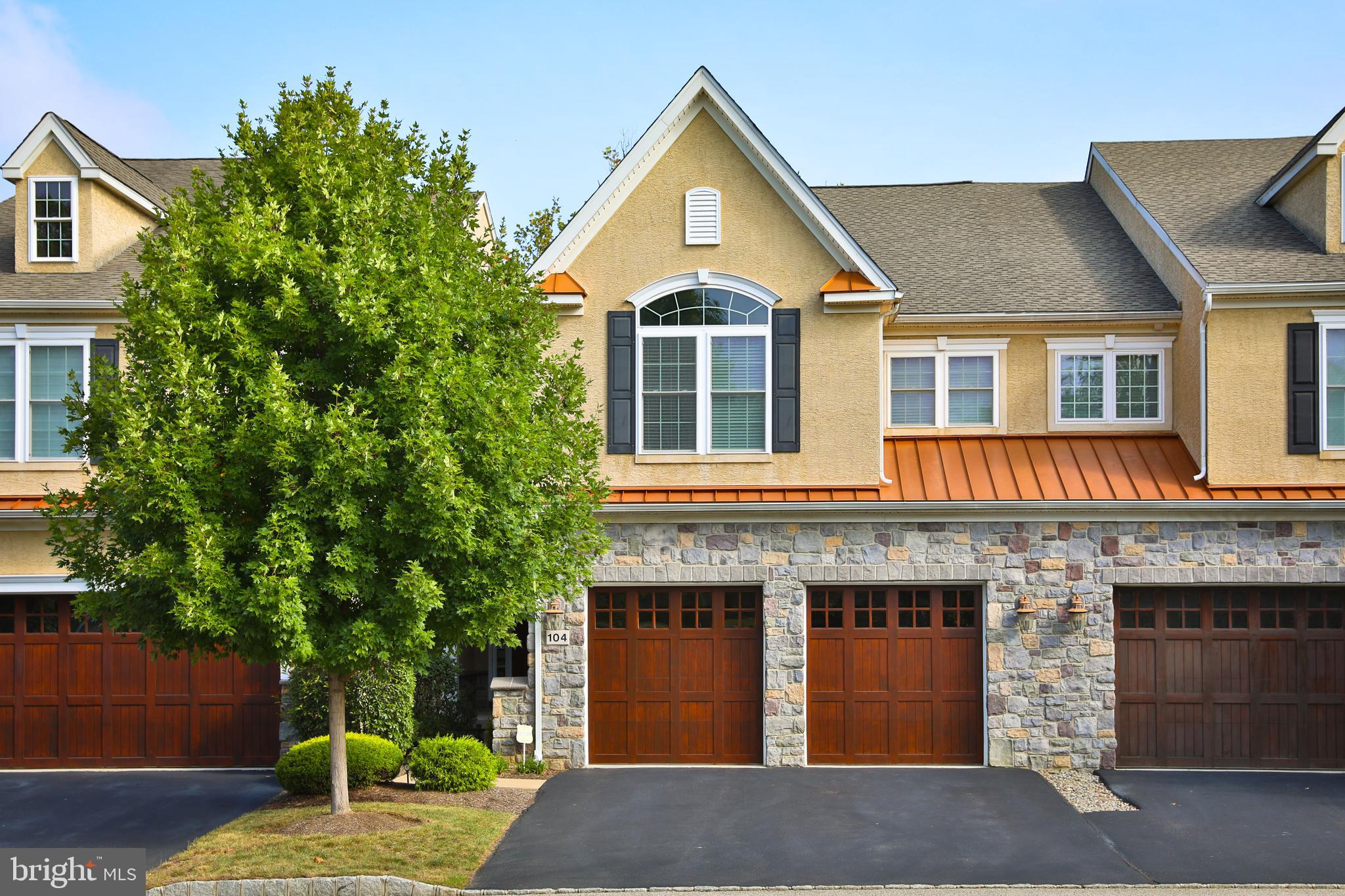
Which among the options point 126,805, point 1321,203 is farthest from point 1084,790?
point 126,805

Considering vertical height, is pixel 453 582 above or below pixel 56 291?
below

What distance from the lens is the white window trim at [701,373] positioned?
1488 centimetres

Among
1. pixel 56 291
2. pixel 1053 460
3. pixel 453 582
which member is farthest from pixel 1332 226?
pixel 56 291

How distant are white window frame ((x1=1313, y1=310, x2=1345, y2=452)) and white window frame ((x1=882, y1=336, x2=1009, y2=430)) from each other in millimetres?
3942

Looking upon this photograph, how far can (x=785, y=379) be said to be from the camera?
1484cm

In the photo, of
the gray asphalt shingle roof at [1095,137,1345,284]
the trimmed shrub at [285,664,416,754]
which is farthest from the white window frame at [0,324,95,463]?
the gray asphalt shingle roof at [1095,137,1345,284]

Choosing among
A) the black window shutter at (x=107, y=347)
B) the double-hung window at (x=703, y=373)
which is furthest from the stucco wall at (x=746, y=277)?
the black window shutter at (x=107, y=347)

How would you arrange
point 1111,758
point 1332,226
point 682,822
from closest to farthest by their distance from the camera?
point 682,822, point 1111,758, point 1332,226

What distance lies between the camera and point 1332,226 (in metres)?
15.2

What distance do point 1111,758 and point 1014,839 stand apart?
3.84m

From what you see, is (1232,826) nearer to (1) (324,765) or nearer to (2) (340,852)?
(2) (340,852)

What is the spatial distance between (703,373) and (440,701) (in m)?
5.78

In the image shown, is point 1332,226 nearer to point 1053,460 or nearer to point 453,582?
point 1053,460

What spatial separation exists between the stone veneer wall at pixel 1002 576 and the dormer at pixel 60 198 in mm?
9080
